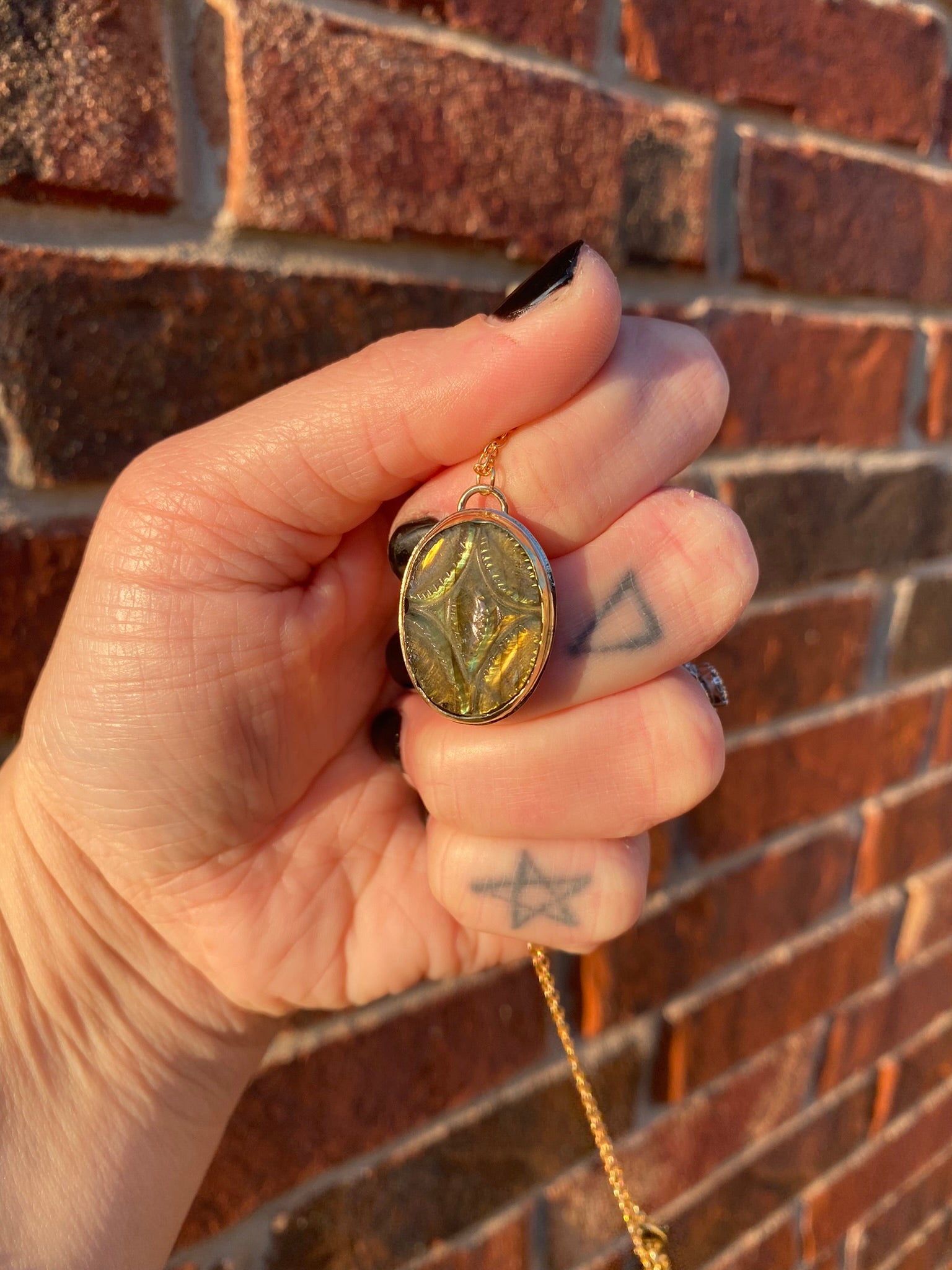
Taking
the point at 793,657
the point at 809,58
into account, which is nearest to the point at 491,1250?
the point at 793,657

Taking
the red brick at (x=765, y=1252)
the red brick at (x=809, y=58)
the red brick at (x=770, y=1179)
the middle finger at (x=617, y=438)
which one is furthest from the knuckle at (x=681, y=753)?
the red brick at (x=765, y=1252)

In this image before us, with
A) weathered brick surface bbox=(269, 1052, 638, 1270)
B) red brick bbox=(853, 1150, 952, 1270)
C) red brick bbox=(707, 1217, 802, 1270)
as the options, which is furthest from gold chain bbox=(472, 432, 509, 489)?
red brick bbox=(853, 1150, 952, 1270)

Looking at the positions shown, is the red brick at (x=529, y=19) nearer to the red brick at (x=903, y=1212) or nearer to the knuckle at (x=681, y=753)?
the knuckle at (x=681, y=753)

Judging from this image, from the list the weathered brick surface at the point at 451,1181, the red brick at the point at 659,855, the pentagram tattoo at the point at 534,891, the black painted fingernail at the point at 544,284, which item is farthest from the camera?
the red brick at the point at 659,855

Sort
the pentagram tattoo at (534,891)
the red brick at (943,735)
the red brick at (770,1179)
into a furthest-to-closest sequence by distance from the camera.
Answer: the red brick at (943,735) → the red brick at (770,1179) → the pentagram tattoo at (534,891)

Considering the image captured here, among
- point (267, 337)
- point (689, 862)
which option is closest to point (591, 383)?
point (267, 337)

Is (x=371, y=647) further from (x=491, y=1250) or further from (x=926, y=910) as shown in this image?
(x=926, y=910)

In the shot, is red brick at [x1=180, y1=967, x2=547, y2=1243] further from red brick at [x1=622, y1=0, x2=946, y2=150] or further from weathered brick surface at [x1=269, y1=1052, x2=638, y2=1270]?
red brick at [x1=622, y1=0, x2=946, y2=150]
